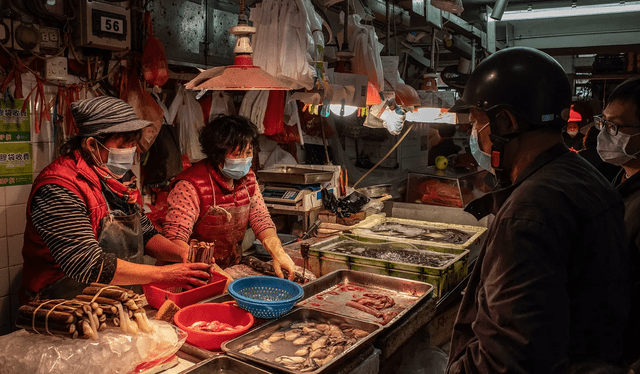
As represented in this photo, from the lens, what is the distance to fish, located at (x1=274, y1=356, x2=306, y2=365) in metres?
2.34

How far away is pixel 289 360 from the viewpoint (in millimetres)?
2359

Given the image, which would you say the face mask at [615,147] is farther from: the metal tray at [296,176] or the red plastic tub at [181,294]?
the metal tray at [296,176]

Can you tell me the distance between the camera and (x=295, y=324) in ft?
9.26

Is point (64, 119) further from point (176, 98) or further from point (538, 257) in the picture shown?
point (538, 257)

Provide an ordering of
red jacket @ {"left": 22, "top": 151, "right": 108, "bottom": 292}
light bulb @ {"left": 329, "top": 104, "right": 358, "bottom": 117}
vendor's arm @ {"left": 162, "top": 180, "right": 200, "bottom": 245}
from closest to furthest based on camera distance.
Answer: red jacket @ {"left": 22, "top": 151, "right": 108, "bottom": 292}, vendor's arm @ {"left": 162, "top": 180, "right": 200, "bottom": 245}, light bulb @ {"left": 329, "top": 104, "right": 358, "bottom": 117}

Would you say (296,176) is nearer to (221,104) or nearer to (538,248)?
(221,104)

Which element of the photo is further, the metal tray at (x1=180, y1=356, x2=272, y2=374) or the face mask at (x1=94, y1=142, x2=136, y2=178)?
the face mask at (x1=94, y1=142, x2=136, y2=178)

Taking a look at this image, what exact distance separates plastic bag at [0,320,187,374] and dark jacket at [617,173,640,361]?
1.88 m

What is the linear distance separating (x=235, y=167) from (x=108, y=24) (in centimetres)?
196

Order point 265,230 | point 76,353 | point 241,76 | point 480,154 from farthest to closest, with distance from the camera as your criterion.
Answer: point 265,230, point 241,76, point 480,154, point 76,353

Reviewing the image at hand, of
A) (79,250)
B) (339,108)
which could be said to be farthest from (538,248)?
(339,108)

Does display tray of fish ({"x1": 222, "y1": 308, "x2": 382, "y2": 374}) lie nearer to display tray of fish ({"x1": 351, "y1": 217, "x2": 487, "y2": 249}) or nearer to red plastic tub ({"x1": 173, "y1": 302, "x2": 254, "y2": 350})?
red plastic tub ({"x1": 173, "y1": 302, "x2": 254, "y2": 350})

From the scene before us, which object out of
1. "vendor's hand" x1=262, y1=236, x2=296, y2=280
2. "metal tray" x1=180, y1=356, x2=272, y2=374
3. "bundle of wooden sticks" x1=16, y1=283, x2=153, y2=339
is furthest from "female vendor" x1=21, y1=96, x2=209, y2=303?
"vendor's hand" x1=262, y1=236, x2=296, y2=280

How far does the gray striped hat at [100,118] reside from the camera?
2.82 metres
